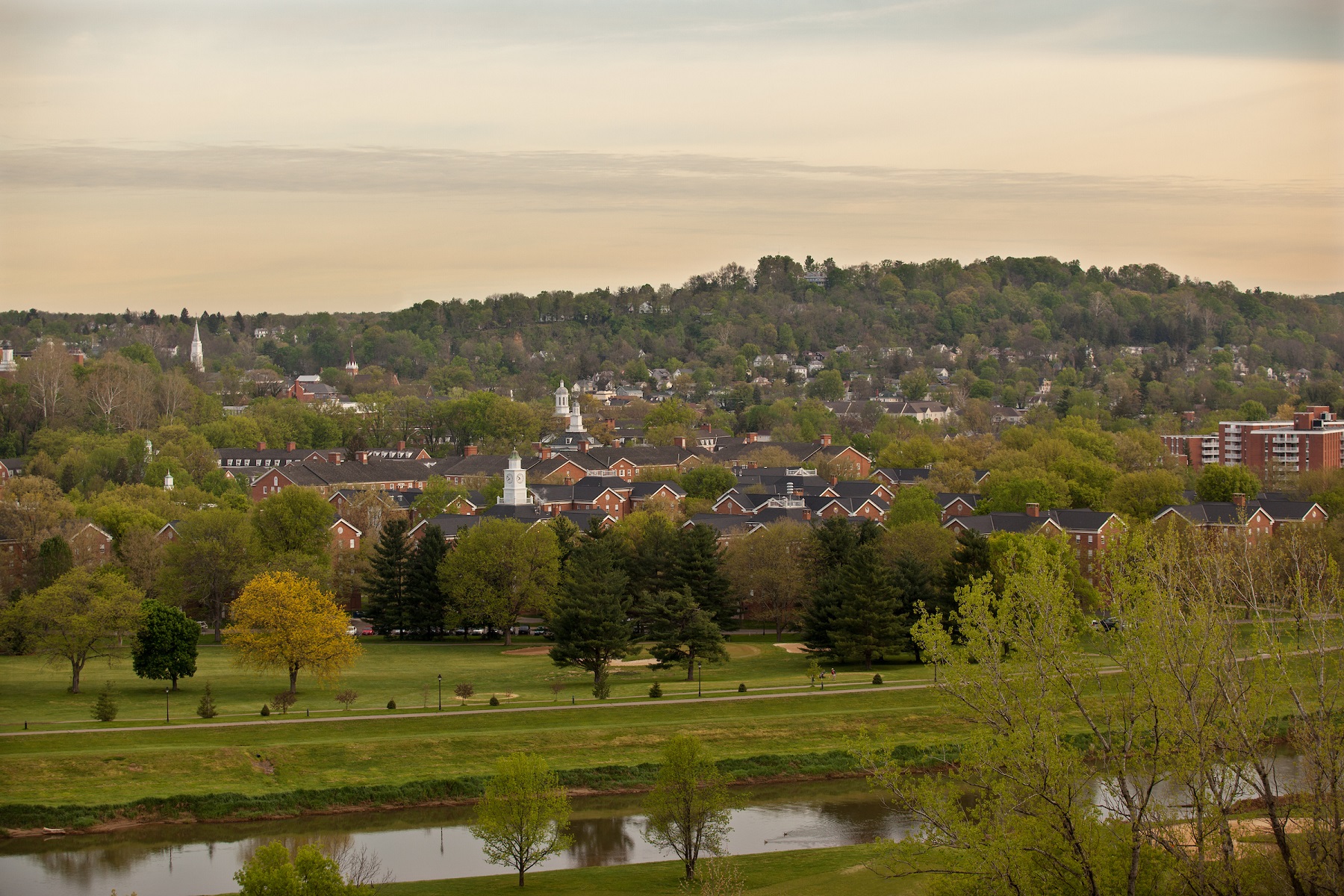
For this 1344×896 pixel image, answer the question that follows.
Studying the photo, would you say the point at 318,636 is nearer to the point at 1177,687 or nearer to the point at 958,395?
the point at 1177,687

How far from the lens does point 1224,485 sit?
81.4 meters

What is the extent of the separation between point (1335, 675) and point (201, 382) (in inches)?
5754

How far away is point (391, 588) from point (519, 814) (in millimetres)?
30833

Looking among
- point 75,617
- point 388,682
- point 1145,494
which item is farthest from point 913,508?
point 75,617

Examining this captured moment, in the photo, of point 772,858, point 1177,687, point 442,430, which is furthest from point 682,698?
point 442,430

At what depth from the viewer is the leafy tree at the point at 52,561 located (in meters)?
57.1

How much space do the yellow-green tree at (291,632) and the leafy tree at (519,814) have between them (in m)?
15.7

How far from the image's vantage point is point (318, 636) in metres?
48.2

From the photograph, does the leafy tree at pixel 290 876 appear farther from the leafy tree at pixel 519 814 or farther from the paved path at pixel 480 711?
the paved path at pixel 480 711

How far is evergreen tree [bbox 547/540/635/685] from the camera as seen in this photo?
50844 mm

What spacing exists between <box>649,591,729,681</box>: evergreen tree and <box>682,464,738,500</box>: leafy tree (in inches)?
1525

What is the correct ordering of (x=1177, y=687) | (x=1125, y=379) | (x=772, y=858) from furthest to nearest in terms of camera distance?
1. (x=1125, y=379)
2. (x=772, y=858)
3. (x=1177, y=687)

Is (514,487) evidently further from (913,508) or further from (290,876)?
(290,876)

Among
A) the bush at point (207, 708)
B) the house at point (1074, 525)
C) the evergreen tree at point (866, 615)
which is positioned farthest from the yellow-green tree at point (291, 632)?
the house at point (1074, 525)
